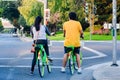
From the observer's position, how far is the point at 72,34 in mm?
14078

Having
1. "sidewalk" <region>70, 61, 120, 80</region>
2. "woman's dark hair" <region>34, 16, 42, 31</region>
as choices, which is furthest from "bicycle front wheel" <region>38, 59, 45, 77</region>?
"woman's dark hair" <region>34, 16, 42, 31</region>

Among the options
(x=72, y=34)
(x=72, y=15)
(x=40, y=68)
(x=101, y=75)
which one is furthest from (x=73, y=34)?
(x=101, y=75)

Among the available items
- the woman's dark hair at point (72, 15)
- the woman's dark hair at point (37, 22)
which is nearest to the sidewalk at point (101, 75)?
the woman's dark hair at point (72, 15)

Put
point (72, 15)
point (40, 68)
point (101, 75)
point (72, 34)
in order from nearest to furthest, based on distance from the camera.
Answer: point (101, 75) → point (40, 68) → point (72, 34) → point (72, 15)

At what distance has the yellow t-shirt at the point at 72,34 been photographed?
14039 millimetres

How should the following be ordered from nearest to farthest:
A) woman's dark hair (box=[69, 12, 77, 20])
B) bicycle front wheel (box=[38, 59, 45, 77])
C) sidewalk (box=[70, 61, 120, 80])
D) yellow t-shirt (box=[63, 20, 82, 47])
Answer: sidewalk (box=[70, 61, 120, 80])
bicycle front wheel (box=[38, 59, 45, 77])
yellow t-shirt (box=[63, 20, 82, 47])
woman's dark hair (box=[69, 12, 77, 20])

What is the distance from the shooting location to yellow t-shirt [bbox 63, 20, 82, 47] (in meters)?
14.0

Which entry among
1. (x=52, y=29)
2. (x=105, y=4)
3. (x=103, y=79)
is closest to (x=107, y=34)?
(x=105, y=4)

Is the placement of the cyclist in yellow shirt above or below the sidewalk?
above

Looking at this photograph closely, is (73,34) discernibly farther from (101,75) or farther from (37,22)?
(101,75)

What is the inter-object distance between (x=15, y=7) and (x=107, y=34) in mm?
42748

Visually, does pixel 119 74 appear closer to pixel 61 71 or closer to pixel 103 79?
pixel 103 79

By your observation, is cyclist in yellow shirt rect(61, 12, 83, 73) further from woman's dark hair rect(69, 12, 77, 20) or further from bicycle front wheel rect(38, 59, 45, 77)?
bicycle front wheel rect(38, 59, 45, 77)

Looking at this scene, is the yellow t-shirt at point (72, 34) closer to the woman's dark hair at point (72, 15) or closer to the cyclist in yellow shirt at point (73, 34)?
the cyclist in yellow shirt at point (73, 34)
